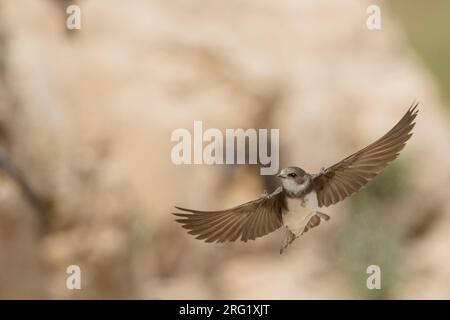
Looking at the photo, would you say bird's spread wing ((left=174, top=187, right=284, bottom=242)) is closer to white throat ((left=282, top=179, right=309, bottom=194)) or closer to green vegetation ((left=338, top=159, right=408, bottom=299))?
white throat ((left=282, top=179, right=309, bottom=194))

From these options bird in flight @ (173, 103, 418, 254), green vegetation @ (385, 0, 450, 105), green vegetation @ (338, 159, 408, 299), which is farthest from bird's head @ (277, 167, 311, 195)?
green vegetation @ (385, 0, 450, 105)

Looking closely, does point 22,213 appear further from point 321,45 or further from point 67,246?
point 321,45

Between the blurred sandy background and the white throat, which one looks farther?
the blurred sandy background

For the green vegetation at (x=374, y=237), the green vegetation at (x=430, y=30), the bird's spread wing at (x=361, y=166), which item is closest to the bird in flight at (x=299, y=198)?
the bird's spread wing at (x=361, y=166)

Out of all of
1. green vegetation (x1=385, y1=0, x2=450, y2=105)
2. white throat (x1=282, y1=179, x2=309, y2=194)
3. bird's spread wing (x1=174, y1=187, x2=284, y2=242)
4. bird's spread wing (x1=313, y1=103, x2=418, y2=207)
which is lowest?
bird's spread wing (x1=174, y1=187, x2=284, y2=242)

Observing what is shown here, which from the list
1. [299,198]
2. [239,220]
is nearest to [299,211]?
[299,198]

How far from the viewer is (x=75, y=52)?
5430 millimetres

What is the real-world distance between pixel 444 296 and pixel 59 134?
6.99ft

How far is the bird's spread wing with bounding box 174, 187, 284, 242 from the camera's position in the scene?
7.11 feet

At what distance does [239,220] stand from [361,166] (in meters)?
0.31

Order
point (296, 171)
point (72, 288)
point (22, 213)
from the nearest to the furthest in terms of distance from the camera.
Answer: point (296, 171) < point (22, 213) < point (72, 288)

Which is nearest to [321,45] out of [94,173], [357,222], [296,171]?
[357,222]

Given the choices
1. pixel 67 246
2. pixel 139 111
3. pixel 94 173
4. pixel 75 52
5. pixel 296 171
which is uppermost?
pixel 75 52

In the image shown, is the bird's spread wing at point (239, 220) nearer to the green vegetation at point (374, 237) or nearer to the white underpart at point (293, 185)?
the white underpart at point (293, 185)
